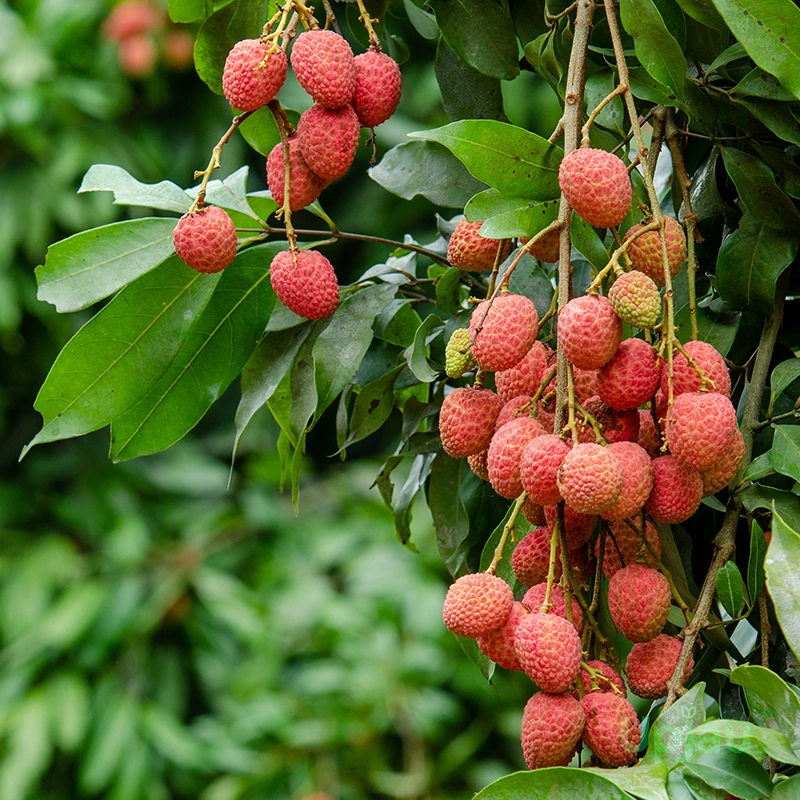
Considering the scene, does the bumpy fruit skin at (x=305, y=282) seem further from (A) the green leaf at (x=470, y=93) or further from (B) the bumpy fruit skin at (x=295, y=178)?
(A) the green leaf at (x=470, y=93)

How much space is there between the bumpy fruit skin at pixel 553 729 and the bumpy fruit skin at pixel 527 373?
13 cm

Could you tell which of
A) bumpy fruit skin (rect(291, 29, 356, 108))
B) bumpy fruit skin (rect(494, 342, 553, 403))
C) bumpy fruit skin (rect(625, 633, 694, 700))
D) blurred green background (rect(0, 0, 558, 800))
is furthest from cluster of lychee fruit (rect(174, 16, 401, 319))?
blurred green background (rect(0, 0, 558, 800))

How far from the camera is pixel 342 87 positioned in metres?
0.48

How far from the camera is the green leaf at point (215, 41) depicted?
58 centimetres

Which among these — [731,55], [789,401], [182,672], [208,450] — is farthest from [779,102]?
[208,450]

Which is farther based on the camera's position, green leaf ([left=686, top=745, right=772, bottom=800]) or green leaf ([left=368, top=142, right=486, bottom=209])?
green leaf ([left=368, top=142, right=486, bottom=209])

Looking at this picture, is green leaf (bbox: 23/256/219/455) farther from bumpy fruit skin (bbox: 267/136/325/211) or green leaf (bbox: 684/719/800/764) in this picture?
green leaf (bbox: 684/719/800/764)

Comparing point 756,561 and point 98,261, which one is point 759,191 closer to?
point 756,561

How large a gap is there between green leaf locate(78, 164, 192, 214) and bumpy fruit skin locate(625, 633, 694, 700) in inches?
12.8

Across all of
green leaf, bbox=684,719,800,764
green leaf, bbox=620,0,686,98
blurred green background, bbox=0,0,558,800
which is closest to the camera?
green leaf, bbox=684,719,800,764

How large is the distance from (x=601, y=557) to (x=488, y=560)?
0.08m

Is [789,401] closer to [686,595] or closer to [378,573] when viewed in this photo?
[686,595]

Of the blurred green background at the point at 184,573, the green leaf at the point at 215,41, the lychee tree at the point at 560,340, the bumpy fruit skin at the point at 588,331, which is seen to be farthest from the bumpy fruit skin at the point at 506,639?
the blurred green background at the point at 184,573

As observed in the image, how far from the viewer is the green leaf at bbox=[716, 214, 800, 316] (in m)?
0.49
